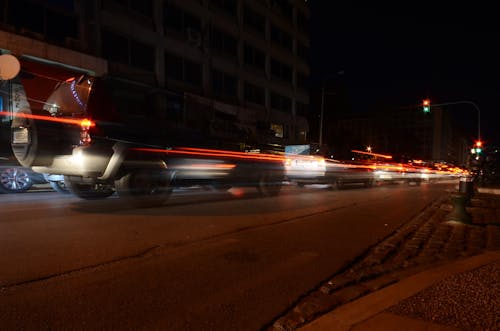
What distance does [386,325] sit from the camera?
3.47 metres

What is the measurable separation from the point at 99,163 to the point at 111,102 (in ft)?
4.65

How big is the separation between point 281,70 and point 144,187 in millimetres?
36183

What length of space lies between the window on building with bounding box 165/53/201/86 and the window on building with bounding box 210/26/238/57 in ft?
10.7

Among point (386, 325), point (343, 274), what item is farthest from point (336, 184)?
point (386, 325)

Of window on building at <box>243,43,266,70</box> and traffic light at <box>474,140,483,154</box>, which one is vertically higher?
window on building at <box>243,43,266,70</box>

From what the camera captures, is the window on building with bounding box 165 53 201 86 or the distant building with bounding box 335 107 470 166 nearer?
the window on building with bounding box 165 53 201 86

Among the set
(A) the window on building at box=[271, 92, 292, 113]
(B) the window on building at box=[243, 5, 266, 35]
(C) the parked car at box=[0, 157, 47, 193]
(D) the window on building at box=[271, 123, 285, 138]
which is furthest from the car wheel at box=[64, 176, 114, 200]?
(A) the window on building at box=[271, 92, 292, 113]

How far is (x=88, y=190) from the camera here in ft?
36.4

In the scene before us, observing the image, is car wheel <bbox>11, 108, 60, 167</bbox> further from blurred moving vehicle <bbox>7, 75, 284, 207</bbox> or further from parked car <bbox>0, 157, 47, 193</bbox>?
parked car <bbox>0, 157, 47, 193</bbox>

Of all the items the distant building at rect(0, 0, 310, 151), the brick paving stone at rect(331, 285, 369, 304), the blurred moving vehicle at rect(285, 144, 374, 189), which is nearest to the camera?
the brick paving stone at rect(331, 285, 369, 304)

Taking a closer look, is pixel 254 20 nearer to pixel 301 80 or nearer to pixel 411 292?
pixel 301 80

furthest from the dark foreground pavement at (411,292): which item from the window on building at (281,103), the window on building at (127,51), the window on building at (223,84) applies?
the window on building at (281,103)

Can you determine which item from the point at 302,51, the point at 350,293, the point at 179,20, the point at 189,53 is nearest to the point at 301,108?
the point at 302,51

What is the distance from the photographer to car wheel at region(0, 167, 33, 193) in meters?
12.9
